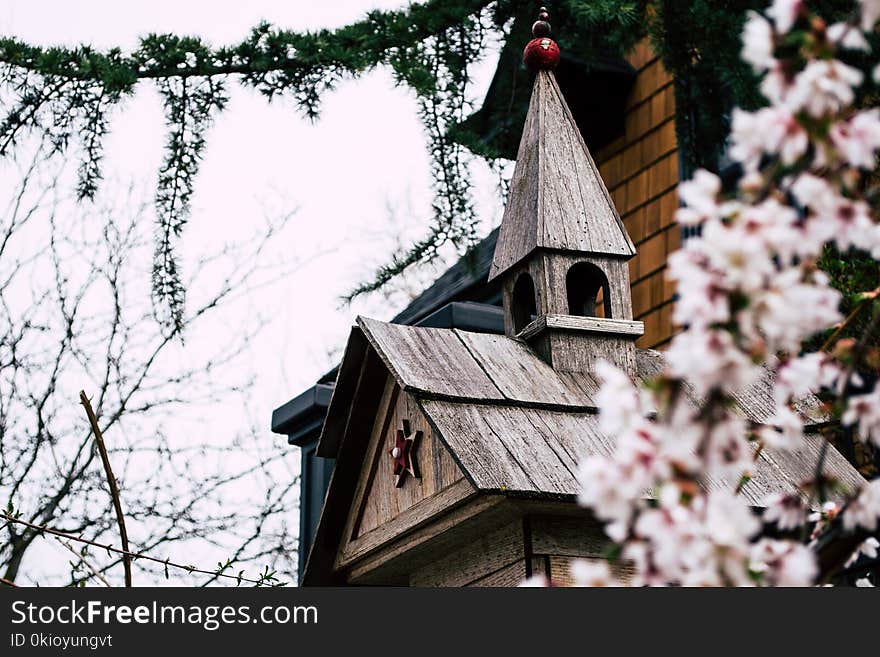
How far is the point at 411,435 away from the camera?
3.39 meters

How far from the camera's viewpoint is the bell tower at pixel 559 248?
353 centimetres

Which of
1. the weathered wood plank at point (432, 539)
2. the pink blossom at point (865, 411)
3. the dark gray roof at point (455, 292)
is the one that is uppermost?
the dark gray roof at point (455, 292)

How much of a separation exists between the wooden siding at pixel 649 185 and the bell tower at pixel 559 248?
123 inches

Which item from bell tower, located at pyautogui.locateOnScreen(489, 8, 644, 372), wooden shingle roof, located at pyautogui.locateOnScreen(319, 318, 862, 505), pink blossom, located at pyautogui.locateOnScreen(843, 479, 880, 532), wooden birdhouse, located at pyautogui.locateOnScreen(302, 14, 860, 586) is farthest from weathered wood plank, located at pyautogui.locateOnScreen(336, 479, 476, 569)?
pink blossom, located at pyautogui.locateOnScreen(843, 479, 880, 532)

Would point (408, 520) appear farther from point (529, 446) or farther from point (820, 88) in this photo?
point (820, 88)

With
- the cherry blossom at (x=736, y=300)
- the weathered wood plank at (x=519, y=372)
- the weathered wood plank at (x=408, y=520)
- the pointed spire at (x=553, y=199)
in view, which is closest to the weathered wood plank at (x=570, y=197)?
the pointed spire at (x=553, y=199)

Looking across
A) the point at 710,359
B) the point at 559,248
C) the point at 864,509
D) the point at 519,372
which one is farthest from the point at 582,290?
the point at 710,359

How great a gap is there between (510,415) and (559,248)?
66 centimetres

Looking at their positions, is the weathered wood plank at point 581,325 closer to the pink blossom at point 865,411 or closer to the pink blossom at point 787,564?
the pink blossom at point 787,564

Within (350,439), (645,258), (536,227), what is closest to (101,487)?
(645,258)

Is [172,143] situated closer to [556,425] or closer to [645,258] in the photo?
[556,425]

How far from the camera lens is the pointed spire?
3578 millimetres

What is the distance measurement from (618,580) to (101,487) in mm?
7583

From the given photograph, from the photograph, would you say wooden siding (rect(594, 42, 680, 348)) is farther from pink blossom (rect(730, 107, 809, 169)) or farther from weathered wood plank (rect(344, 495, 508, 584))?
pink blossom (rect(730, 107, 809, 169))
